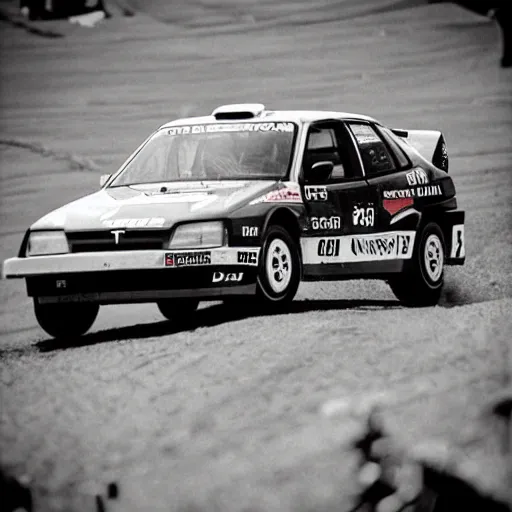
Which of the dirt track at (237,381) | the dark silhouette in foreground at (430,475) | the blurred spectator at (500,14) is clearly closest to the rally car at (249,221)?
the dirt track at (237,381)

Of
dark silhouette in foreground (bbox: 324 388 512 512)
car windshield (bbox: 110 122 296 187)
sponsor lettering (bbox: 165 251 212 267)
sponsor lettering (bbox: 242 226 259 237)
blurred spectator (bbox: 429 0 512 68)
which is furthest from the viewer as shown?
blurred spectator (bbox: 429 0 512 68)

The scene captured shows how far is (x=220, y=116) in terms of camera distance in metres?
8.41

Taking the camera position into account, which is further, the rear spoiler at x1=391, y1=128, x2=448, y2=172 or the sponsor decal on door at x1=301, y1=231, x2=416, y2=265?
the rear spoiler at x1=391, y1=128, x2=448, y2=172

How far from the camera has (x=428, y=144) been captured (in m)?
9.38

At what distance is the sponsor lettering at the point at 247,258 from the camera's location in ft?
22.8

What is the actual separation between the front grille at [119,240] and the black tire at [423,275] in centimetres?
199

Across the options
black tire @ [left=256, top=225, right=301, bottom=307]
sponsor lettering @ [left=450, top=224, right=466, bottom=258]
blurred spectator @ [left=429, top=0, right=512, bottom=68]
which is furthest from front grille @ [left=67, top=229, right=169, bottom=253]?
blurred spectator @ [left=429, top=0, right=512, bottom=68]

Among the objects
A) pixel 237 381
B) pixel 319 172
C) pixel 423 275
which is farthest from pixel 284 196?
pixel 237 381

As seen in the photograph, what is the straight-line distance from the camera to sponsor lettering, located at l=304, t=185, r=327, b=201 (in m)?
7.77

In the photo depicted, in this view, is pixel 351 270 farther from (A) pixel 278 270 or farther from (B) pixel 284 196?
(A) pixel 278 270

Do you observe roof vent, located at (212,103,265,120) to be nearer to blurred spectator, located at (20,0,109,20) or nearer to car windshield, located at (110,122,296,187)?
car windshield, located at (110,122,296,187)

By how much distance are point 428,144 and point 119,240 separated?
120 inches

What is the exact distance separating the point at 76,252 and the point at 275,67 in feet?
36.7

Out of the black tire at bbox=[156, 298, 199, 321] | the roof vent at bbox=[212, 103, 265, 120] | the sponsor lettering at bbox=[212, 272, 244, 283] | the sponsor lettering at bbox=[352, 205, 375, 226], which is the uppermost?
the roof vent at bbox=[212, 103, 265, 120]
